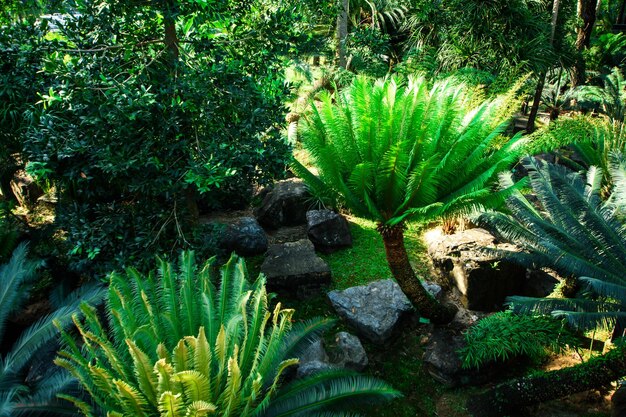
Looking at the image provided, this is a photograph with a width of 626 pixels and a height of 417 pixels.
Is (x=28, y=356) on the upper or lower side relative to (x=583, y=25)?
lower

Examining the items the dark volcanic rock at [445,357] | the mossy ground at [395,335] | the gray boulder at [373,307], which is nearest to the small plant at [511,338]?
the dark volcanic rock at [445,357]

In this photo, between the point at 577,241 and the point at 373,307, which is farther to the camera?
the point at 373,307

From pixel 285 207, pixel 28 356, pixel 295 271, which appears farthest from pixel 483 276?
pixel 28 356

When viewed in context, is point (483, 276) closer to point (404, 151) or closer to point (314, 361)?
point (404, 151)

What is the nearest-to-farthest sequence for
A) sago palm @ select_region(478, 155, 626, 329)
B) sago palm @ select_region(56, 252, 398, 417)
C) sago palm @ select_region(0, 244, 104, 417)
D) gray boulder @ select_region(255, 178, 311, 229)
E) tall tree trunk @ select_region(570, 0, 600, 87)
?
sago palm @ select_region(56, 252, 398, 417)
sago palm @ select_region(0, 244, 104, 417)
sago palm @ select_region(478, 155, 626, 329)
gray boulder @ select_region(255, 178, 311, 229)
tall tree trunk @ select_region(570, 0, 600, 87)

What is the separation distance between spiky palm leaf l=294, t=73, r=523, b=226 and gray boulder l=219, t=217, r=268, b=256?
215 cm

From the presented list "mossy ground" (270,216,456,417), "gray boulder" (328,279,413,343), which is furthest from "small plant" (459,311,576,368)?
"gray boulder" (328,279,413,343)

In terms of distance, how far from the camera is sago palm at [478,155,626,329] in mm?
4023

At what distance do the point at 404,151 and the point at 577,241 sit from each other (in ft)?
6.05

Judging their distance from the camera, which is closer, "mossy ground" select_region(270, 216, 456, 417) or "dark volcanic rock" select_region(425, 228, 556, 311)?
"mossy ground" select_region(270, 216, 456, 417)

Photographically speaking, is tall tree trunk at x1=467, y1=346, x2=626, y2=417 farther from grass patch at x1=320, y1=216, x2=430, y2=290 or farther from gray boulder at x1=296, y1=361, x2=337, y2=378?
grass patch at x1=320, y1=216, x2=430, y2=290

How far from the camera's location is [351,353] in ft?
15.8

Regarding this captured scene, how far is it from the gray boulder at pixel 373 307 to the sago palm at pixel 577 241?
4.21 ft

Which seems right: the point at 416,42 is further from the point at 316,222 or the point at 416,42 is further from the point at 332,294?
the point at 332,294
